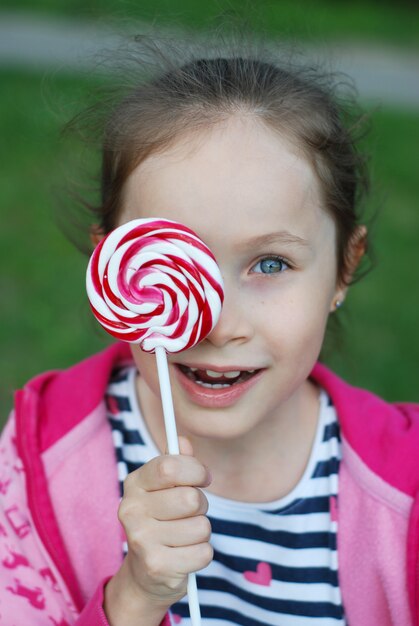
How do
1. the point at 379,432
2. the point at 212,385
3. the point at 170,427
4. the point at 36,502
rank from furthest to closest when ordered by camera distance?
the point at 379,432 → the point at 36,502 → the point at 212,385 → the point at 170,427

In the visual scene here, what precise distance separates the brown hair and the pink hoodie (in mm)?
467

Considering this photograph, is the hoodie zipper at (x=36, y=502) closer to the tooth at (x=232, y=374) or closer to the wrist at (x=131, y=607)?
the wrist at (x=131, y=607)

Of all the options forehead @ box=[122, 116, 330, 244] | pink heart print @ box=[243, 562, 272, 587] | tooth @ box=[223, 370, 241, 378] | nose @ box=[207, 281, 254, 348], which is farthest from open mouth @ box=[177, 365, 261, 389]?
pink heart print @ box=[243, 562, 272, 587]

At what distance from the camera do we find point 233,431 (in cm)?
228

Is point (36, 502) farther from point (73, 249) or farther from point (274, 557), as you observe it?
point (73, 249)

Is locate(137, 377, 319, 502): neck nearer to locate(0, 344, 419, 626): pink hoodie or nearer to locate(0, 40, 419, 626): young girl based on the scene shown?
locate(0, 40, 419, 626): young girl

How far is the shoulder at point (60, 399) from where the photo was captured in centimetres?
259

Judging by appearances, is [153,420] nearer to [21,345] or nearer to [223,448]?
[223,448]

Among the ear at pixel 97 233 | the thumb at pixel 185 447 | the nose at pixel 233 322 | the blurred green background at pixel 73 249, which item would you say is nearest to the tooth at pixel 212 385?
the nose at pixel 233 322

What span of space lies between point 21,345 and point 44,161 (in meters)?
2.39

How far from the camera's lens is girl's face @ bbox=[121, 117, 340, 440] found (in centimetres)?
216

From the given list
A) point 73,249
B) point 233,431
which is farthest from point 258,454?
point 73,249

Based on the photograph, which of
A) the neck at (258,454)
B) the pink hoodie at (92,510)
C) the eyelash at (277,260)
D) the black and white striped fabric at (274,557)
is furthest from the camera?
the neck at (258,454)

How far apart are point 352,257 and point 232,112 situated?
23.9 inches
